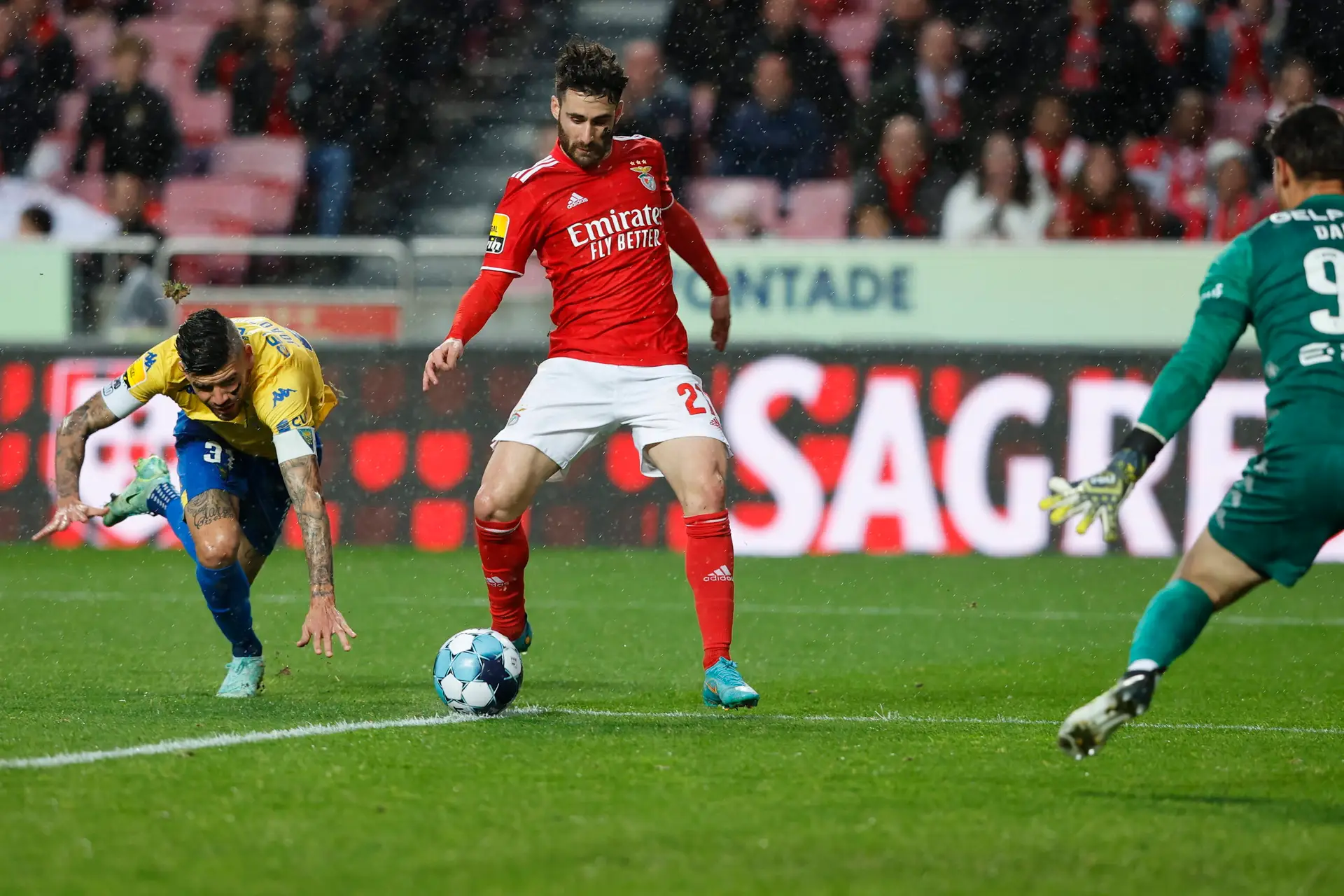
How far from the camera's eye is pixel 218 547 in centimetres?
663

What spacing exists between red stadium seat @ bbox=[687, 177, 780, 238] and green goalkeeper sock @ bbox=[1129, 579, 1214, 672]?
9625mm

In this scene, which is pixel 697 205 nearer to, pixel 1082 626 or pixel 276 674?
pixel 1082 626

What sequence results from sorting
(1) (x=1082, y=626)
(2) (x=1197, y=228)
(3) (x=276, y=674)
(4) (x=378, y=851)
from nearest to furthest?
1. (4) (x=378, y=851)
2. (3) (x=276, y=674)
3. (1) (x=1082, y=626)
4. (2) (x=1197, y=228)

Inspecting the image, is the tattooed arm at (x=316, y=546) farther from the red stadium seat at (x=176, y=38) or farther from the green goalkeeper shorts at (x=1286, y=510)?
the red stadium seat at (x=176, y=38)

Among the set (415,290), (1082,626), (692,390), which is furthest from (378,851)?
(415,290)

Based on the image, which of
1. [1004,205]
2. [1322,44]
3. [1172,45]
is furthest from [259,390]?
[1322,44]

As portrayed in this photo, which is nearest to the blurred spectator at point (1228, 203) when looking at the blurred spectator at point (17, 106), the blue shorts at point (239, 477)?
the blue shorts at point (239, 477)

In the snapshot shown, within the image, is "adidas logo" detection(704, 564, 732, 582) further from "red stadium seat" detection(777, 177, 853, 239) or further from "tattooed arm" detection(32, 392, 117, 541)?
"red stadium seat" detection(777, 177, 853, 239)

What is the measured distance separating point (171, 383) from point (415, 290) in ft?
23.1

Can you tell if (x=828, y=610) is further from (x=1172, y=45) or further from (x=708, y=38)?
(x=1172, y=45)

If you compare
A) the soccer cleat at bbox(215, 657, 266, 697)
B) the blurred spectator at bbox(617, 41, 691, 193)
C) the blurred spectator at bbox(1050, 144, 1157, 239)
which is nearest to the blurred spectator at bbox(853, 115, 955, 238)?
the blurred spectator at bbox(1050, 144, 1157, 239)

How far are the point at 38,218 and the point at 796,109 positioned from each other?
19.8 feet

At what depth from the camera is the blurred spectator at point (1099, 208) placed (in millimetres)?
13906

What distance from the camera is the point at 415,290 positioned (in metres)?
13.6
